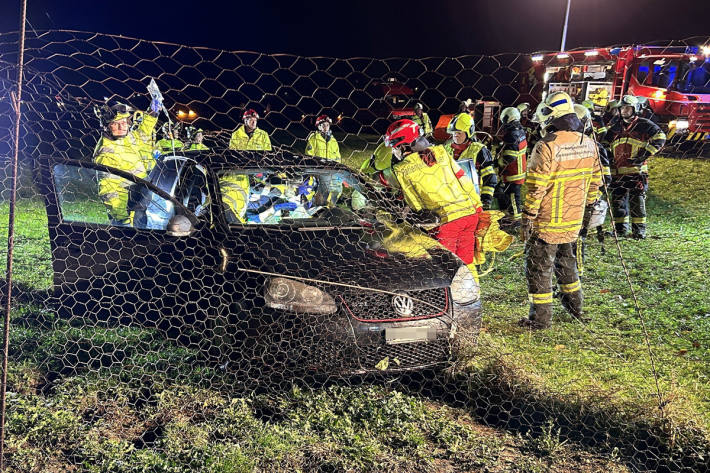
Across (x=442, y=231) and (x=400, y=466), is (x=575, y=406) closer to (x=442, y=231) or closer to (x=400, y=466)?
(x=400, y=466)

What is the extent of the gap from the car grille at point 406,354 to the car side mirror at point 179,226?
1372mm

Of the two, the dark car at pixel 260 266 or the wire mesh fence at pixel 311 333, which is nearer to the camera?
the wire mesh fence at pixel 311 333

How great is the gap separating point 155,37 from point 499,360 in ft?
103

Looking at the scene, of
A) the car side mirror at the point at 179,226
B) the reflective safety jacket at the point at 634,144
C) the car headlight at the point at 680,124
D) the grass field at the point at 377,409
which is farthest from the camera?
the car headlight at the point at 680,124

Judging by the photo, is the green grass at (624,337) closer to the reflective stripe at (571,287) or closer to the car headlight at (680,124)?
the reflective stripe at (571,287)

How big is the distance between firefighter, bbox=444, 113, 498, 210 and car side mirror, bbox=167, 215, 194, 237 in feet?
13.8

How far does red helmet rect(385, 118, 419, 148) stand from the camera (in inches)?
169

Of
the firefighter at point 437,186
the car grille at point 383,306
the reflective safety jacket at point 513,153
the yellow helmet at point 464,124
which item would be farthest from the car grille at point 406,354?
the reflective safety jacket at point 513,153

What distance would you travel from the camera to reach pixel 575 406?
10.6 ft

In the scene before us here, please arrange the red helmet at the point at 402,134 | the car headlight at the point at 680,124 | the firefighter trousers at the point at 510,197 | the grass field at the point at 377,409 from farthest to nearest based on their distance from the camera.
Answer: the car headlight at the point at 680,124
the firefighter trousers at the point at 510,197
the red helmet at the point at 402,134
the grass field at the point at 377,409

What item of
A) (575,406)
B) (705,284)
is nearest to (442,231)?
(575,406)

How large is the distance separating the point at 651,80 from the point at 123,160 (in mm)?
12337

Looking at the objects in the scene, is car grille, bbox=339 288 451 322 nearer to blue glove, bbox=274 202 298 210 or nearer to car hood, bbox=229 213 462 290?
car hood, bbox=229 213 462 290

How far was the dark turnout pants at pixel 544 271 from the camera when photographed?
14.2 ft
